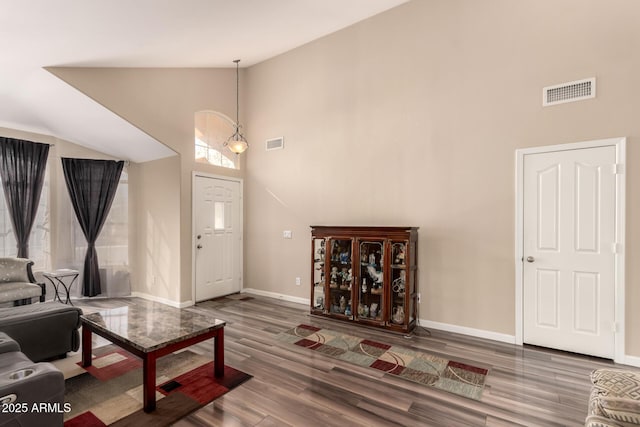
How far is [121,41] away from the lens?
3312mm

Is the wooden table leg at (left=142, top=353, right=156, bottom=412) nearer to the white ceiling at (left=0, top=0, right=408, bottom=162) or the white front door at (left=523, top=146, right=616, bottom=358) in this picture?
the white ceiling at (left=0, top=0, right=408, bottom=162)

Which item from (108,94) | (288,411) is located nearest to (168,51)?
(108,94)

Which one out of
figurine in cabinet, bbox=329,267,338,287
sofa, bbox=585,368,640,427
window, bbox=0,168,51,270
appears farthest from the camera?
window, bbox=0,168,51,270

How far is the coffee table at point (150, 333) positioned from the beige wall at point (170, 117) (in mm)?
1813

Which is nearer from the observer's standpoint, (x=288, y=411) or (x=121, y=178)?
(x=288, y=411)

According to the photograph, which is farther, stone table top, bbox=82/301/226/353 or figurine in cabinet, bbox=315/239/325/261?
figurine in cabinet, bbox=315/239/325/261

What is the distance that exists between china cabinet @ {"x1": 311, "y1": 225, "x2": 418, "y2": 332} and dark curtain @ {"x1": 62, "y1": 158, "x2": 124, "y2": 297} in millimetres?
3828

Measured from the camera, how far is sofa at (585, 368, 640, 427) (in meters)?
1.29

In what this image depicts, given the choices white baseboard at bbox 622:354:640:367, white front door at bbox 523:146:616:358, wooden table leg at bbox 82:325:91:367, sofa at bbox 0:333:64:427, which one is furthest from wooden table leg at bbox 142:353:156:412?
white baseboard at bbox 622:354:640:367

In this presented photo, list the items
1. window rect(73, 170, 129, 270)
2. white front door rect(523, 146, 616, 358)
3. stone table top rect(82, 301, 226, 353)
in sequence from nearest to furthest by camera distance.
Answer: stone table top rect(82, 301, 226, 353)
white front door rect(523, 146, 616, 358)
window rect(73, 170, 129, 270)

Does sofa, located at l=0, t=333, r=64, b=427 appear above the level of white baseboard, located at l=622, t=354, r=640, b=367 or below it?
above

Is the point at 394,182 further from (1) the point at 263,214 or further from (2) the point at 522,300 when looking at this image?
(1) the point at 263,214

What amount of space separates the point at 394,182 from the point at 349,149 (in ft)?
2.88

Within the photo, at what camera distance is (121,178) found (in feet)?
18.7
